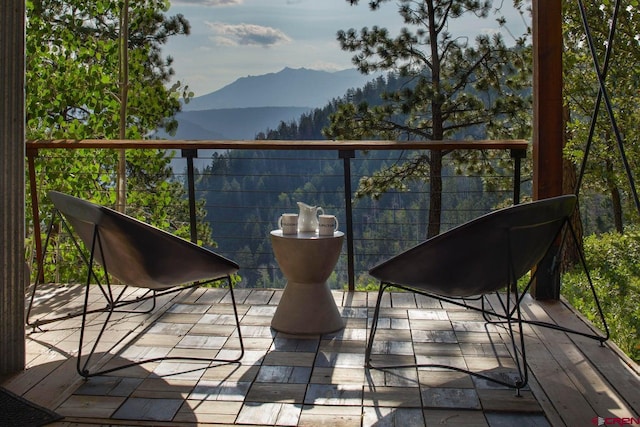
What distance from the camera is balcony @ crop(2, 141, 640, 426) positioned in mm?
2291

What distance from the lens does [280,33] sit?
2362cm

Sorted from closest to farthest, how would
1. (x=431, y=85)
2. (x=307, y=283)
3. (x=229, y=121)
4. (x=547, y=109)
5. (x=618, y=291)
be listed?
Result: 1. (x=307, y=283)
2. (x=547, y=109)
3. (x=618, y=291)
4. (x=431, y=85)
5. (x=229, y=121)

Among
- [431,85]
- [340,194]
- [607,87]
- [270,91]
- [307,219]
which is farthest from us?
[270,91]

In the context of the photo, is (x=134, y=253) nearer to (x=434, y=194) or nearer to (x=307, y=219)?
(x=307, y=219)

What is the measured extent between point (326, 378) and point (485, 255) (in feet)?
2.48

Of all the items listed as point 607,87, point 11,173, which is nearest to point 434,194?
point 607,87

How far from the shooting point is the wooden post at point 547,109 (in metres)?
3.68

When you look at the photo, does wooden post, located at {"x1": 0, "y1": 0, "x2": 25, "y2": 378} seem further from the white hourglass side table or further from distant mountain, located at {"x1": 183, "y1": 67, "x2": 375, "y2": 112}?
distant mountain, located at {"x1": 183, "y1": 67, "x2": 375, "y2": 112}

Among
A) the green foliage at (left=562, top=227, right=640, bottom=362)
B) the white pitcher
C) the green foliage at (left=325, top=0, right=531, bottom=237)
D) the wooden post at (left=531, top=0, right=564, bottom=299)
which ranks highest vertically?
the green foliage at (left=325, top=0, right=531, bottom=237)

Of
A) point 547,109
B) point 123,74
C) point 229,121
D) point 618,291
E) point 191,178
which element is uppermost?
point 229,121

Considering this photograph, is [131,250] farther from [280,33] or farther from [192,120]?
[280,33]

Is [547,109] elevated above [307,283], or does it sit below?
above

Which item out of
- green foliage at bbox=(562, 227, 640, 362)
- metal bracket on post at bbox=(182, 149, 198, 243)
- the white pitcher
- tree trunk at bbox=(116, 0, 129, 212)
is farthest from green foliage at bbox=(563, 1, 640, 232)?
tree trunk at bbox=(116, 0, 129, 212)

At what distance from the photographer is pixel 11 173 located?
8.50 ft
